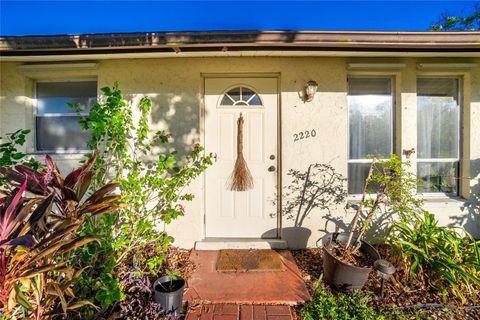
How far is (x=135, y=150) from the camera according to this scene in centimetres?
328

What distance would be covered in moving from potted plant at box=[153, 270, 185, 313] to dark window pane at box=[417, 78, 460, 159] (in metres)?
3.79

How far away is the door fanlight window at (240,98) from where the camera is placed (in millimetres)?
3475

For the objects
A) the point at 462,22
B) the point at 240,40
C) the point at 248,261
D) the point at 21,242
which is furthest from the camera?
the point at 462,22

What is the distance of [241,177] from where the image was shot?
11.3 feet

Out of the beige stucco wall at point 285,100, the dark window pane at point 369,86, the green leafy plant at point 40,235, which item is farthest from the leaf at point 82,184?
the dark window pane at point 369,86

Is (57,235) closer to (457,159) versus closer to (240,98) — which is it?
(240,98)

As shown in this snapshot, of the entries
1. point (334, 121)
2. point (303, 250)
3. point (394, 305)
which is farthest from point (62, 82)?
point (394, 305)

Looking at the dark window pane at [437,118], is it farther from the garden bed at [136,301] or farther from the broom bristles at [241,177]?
the garden bed at [136,301]

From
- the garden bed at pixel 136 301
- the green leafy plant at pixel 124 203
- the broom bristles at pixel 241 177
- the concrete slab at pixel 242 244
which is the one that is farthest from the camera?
the broom bristles at pixel 241 177

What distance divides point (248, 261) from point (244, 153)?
1466mm

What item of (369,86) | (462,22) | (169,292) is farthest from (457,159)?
(462,22)

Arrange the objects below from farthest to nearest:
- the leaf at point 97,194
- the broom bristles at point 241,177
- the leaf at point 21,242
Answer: the broom bristles at point 241,177 < the leaf at point 97,194 < the leaf at point 21,242

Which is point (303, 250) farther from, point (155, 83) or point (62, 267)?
point (155, 83)

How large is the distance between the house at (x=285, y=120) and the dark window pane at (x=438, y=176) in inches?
0.6
